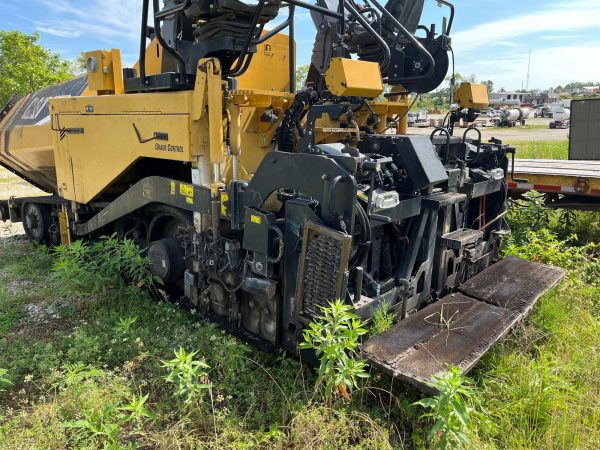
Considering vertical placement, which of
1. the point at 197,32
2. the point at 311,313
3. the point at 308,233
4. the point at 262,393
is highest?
the point at 197,32

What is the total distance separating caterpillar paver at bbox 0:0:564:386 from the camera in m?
3.08

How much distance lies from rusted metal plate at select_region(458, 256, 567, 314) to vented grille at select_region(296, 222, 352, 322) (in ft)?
4.81

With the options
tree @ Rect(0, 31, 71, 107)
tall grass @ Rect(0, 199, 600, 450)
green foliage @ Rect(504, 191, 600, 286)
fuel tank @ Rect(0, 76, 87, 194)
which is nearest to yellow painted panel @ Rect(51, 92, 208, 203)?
tall grass @ Rect(0, 199, 600, 450)

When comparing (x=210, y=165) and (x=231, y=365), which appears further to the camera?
(x=210, y=165)

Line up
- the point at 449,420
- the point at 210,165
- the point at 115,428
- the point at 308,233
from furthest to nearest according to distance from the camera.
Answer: the point at 210,165 → the point at 308,233 → the point at 115,428 → the point at 449,420

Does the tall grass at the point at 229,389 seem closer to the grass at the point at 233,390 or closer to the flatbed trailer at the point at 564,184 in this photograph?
the grass at the point at 233,390

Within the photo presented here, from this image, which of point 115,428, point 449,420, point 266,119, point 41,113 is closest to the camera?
point 449,420

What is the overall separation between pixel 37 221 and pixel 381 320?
210 inches

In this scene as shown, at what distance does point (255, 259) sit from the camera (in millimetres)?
3352

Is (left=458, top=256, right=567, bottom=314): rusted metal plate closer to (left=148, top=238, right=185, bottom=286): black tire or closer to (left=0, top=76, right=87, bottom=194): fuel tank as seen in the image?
(left=148, top=238, right=185, bottom=286): black tire

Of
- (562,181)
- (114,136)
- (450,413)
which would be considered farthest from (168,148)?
(562,181)

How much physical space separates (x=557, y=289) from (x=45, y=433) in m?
4.16

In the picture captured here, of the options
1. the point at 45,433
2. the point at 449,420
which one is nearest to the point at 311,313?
the point at 449,420

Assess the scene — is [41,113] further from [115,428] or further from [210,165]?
[115,428]
